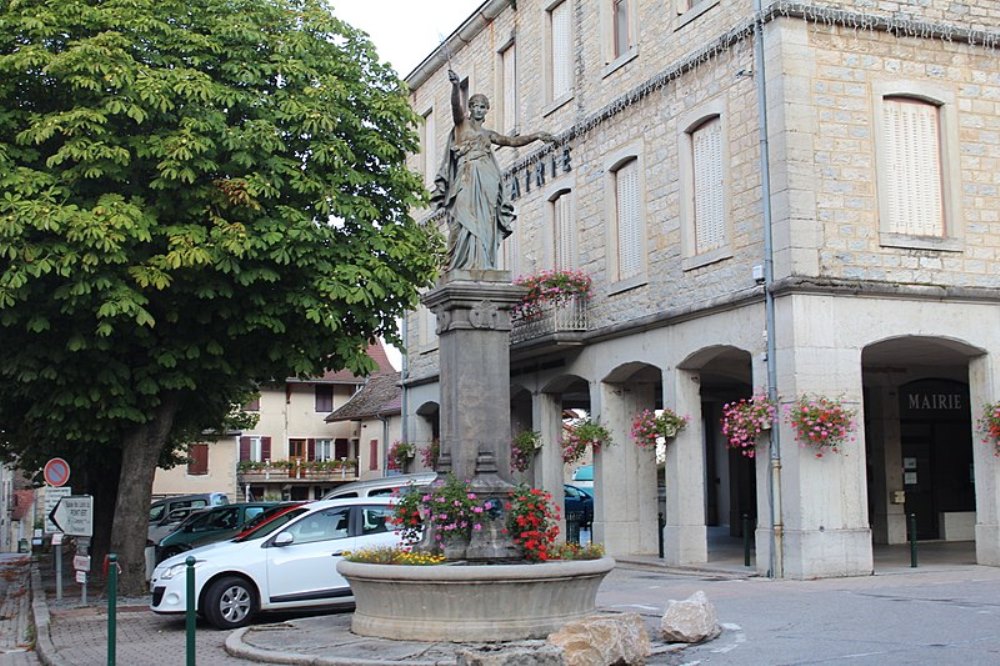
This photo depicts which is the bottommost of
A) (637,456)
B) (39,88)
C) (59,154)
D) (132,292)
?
(637,456)

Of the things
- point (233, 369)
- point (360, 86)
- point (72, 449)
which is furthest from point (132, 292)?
point (72, 449)

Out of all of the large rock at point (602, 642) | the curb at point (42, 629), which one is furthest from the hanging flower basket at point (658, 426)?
the large rock at point (602, 642)

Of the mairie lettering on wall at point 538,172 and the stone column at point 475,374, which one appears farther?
the mairie lettering on wall at point 538,172

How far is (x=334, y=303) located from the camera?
1788 cm

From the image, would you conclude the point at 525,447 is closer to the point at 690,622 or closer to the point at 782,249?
the point at 782,249

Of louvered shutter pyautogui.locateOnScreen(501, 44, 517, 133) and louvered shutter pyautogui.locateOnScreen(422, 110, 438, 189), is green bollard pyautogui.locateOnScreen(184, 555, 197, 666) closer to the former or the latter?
louvered shutter pyautogui.locateOnScreen(501, 44, 517, 133)

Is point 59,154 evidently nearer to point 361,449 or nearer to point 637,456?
point 637,456

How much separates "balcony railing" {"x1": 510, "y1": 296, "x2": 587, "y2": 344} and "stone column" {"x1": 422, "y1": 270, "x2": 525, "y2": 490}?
425 inches

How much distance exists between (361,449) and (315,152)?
1487 inches

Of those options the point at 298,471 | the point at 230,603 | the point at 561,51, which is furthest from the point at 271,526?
the point at 298,471

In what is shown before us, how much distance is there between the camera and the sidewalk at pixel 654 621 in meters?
11.0

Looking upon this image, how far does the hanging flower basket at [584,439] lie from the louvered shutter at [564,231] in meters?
3.61

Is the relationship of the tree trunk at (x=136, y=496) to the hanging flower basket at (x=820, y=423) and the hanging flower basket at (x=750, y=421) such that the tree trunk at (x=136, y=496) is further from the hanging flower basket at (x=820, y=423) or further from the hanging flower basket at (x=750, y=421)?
the hanging flower basket at (x=820, y=423)

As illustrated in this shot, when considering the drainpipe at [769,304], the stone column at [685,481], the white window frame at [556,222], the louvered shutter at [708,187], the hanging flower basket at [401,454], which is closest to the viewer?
the drainpipe at [769,304]
